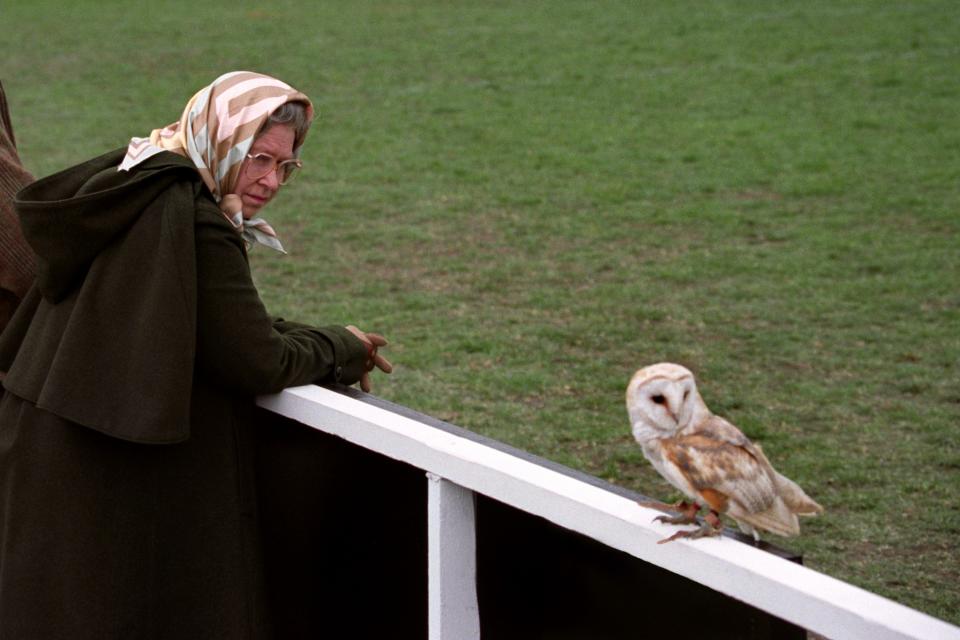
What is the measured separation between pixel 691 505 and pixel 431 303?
589 centimetres

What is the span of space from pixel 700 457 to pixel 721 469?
1.4 inches

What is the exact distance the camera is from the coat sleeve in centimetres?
241

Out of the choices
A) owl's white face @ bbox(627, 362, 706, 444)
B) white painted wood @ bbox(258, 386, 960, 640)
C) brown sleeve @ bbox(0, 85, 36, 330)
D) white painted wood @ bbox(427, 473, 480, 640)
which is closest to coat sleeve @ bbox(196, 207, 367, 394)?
white painted wood @ bbox(258, 386, 960, 640)

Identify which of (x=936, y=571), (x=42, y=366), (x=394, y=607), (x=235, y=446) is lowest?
(x=936, y=571)

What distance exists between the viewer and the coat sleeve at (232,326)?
241 centimetres

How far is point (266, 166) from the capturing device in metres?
2.70

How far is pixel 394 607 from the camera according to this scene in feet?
9.65

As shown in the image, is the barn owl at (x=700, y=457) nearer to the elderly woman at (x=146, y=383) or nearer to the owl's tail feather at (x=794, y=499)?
the owl's tail feather at (x=794, y=499)

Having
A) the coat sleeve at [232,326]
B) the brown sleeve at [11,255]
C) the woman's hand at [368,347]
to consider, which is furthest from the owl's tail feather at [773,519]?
the brown sleeve at [11,255]

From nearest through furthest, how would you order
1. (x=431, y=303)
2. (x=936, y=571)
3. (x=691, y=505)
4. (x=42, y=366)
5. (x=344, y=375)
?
(x=691, y=505)
(x=42, y=366)
(x=344, y=375)
(x=936, y=571)
(x=431, y=303)

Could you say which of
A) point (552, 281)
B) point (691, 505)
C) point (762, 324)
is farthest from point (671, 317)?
point (691, 505)

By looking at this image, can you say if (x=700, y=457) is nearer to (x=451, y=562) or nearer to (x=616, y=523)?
(x=616, y=523)

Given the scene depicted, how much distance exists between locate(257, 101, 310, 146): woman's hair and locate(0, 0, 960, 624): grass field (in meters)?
2.61

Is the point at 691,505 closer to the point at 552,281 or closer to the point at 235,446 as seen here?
the point at 235,446
